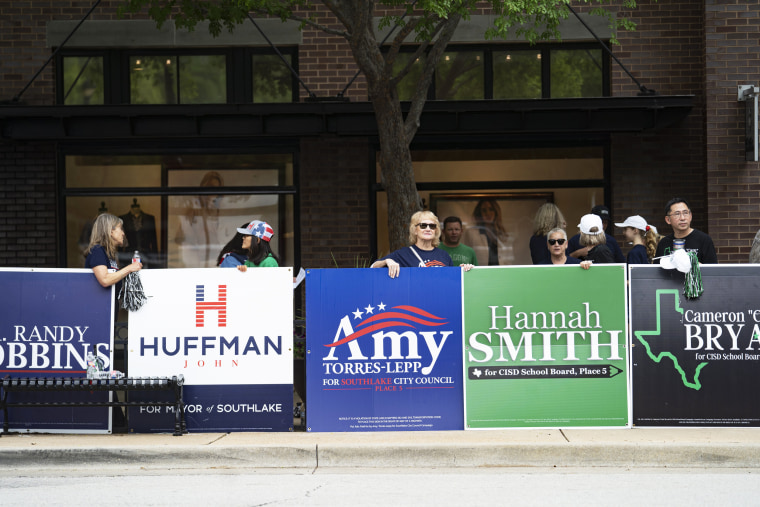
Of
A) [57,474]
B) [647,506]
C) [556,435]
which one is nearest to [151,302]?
[57,474]

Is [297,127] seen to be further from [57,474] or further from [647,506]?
[647,506]

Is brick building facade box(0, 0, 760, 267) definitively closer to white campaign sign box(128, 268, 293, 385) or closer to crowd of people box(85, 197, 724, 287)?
crowd of people box(85, 197, 724, 287)

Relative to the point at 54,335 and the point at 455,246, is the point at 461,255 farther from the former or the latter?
the point at 54,335

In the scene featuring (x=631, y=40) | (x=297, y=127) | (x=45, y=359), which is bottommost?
(x=45, y=359)

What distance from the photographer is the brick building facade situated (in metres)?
12.7

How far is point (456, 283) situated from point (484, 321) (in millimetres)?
414

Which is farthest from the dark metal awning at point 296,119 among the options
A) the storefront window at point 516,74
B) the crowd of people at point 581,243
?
the crowd of people at point 581,243

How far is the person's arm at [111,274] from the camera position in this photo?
25.3 feet

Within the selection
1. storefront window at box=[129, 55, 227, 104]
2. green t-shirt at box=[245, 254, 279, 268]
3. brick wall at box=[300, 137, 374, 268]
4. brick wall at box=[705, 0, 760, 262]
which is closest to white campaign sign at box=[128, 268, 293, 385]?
green t-shirt at box=[245, 254, 279, 268]

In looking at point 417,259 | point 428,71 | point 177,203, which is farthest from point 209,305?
point 177,203

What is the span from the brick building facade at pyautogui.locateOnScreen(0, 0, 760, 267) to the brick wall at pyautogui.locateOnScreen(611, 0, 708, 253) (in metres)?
0.01

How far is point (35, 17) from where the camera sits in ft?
42.4

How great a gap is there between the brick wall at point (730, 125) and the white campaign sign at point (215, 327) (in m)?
7.02

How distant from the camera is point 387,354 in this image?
25.3ft
